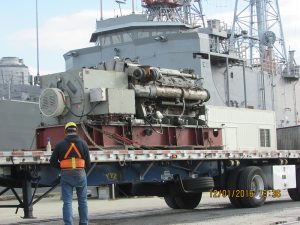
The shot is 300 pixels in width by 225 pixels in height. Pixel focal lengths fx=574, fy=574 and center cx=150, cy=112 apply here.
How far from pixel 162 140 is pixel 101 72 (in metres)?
2.49

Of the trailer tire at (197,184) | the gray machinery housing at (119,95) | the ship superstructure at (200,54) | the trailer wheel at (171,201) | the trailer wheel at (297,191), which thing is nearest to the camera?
the gray machinery housing at (119,95)

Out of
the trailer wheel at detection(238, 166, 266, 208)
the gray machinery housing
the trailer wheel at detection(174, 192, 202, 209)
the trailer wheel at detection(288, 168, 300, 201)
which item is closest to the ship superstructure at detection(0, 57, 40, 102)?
the trailer wheel at detection(174, 192, 202, 209)

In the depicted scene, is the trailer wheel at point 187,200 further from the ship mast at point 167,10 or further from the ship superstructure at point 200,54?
the ship mast at point 167,10

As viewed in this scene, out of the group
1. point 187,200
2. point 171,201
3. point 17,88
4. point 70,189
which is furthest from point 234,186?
point 17,88

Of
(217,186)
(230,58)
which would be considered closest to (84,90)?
(217,186)

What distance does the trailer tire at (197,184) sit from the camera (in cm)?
1515

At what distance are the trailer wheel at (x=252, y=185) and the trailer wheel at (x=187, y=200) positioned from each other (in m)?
1.94

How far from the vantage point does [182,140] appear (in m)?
16.0

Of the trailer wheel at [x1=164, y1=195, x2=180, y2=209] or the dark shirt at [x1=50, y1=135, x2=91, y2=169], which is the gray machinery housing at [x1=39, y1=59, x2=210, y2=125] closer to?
the trailer wheel at [x1=164, y1=195, x2=180, y2=209]

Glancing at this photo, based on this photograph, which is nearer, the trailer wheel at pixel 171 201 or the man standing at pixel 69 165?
the man standing at pixel 69 165

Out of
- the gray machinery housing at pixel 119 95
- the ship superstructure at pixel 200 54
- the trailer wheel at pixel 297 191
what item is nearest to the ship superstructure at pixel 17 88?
the ship superstructure at pixel 200 54

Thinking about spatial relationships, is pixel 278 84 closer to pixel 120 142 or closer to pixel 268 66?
pixel 268 66

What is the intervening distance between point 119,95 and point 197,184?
3.20m

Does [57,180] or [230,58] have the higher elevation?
[230,58]
